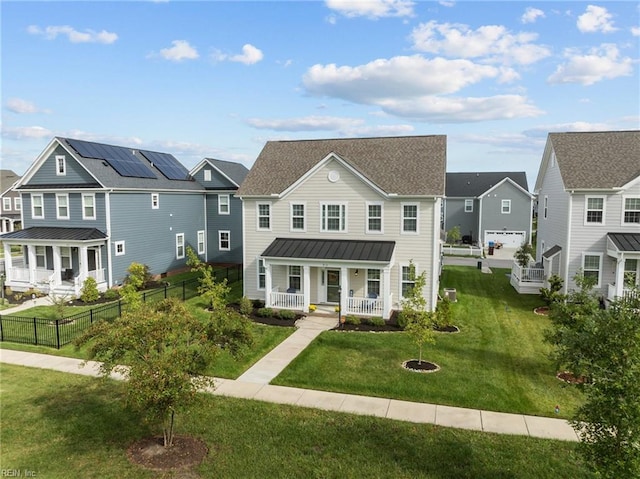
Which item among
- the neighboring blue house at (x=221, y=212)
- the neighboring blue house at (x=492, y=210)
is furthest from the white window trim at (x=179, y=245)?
the neighboring blue house at (x=492, y=210)

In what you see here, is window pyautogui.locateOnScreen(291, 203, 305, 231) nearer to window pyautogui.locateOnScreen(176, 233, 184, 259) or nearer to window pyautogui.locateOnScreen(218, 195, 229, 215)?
window pyautogui.locateOnScreen(176, 233, 184, 259)

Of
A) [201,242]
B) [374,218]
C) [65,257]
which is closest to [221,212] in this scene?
[201,242]

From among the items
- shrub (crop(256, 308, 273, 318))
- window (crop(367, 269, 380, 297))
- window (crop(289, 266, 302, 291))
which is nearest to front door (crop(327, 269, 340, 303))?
window (crop(289, 266, 302, 291))

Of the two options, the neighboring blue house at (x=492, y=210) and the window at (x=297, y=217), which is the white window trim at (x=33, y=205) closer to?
the window at (x=297, y=217)

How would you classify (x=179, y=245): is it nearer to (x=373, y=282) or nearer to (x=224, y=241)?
(x=224, y=241)

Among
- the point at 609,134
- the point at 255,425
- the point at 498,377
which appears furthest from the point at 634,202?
the point at 255,425

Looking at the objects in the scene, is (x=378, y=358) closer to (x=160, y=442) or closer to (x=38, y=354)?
(x=160, y=442)
